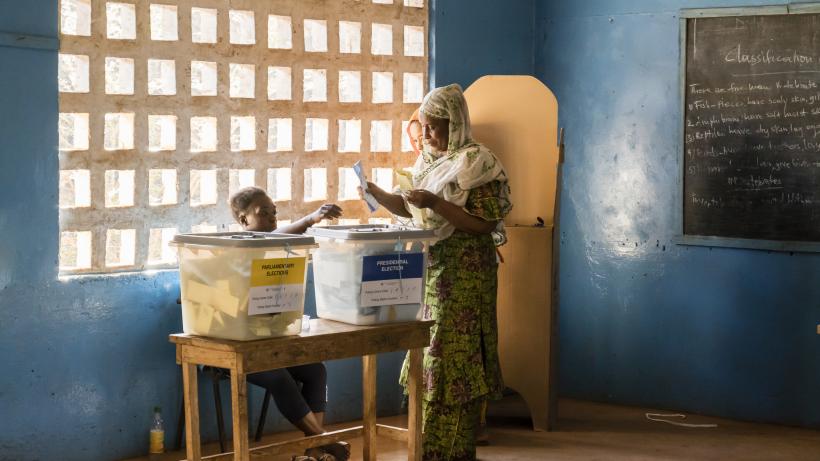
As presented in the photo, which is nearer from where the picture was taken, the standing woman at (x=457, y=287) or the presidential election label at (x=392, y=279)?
the presidential election label at (x=392, y=279)

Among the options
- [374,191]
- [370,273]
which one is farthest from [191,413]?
[374,191]

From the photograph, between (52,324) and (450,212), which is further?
(450,212)

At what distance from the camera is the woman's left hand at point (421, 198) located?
4.71m

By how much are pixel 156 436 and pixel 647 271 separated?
2795 millimetres

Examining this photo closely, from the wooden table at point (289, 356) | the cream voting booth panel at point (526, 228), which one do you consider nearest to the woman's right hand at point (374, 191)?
the wooden table at point (289, 356)

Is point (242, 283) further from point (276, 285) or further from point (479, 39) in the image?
point (479, 39)

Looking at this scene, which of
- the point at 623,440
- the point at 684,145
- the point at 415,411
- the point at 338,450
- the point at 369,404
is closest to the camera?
the point at 415,411

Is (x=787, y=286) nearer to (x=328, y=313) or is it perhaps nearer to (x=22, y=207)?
(x=328, y=313)

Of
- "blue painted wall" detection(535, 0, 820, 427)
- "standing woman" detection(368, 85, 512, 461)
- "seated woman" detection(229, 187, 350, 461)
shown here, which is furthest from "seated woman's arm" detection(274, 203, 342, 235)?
"blue painted wall" detection(535, 0, 820, 427)

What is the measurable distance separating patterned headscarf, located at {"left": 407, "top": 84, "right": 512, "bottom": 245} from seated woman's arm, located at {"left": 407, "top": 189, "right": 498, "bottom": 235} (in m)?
0.06

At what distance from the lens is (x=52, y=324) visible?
464 cm

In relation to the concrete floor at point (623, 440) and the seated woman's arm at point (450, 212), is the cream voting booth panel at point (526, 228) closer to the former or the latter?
the concrete floor at point (623, 440)

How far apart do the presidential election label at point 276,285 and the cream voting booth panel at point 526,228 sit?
2.01m

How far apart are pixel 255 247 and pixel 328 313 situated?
663 mm
